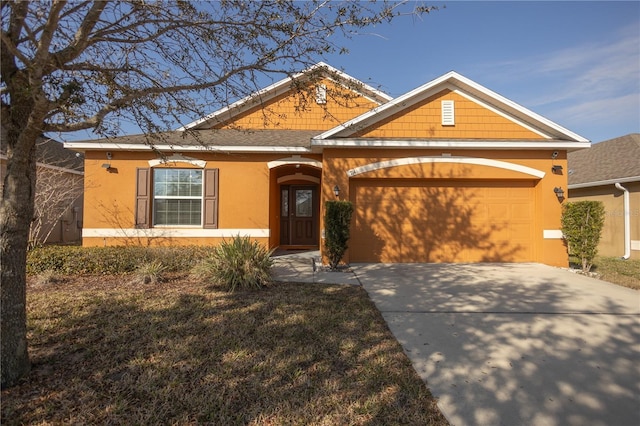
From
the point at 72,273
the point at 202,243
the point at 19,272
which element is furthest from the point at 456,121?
the point at 72,273

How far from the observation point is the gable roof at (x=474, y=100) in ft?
28.4

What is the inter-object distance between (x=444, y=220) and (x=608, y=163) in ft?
31.0

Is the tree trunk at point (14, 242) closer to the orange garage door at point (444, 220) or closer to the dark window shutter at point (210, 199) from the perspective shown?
the dark window shutter at point (210, 199)

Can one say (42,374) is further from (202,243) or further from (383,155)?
(383,155)

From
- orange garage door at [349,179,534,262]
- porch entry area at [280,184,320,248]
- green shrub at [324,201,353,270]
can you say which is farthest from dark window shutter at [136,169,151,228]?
orange garage door at [349,179,534,262]

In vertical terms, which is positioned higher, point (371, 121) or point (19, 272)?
point (371, 121)

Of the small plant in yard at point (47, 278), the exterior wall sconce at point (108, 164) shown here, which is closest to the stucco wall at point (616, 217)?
the small plant in yard at point (47, 278)

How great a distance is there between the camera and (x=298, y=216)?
12.4m

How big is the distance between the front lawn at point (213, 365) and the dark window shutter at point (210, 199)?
4.28 m

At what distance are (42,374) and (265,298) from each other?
302cm

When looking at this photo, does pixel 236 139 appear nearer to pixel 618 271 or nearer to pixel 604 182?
pixel 618 271

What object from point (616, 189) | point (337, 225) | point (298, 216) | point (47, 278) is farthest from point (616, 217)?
point (47, 278)

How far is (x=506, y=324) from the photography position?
4.55 m

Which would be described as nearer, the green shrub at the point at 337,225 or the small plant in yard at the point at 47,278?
the small plant in yard at the point at 47,278
